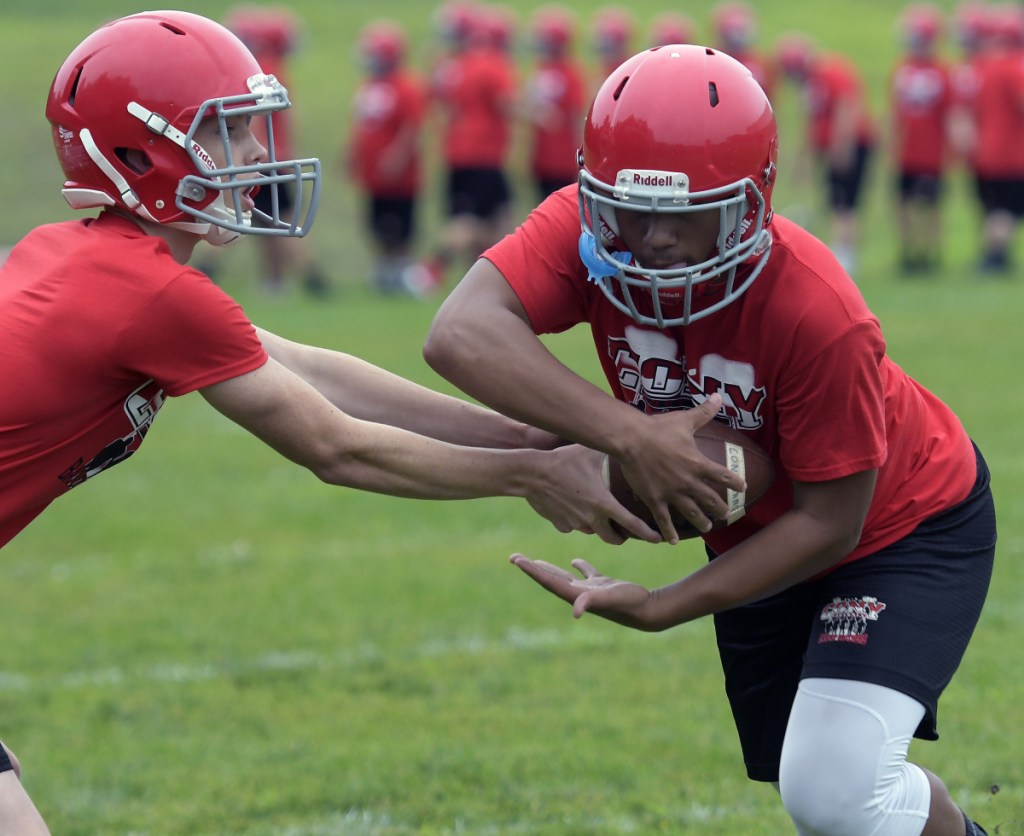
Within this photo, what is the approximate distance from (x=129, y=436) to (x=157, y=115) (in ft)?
2.17

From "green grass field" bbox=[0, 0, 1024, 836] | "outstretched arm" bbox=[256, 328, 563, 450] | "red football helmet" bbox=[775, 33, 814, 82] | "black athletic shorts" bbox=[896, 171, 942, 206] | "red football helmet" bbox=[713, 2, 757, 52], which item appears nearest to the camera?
"outstretched arm" bbox=[256, 328, 563, 450]

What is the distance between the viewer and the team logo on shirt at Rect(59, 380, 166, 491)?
3.23 metres

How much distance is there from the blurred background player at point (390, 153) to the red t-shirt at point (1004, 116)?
5.53 metres

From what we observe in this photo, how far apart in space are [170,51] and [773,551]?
63.1 inches

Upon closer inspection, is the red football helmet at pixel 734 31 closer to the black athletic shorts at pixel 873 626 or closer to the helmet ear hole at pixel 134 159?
the black athletic shorts at pixel 873 626

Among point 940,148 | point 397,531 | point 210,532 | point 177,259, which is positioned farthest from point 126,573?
point 940,148

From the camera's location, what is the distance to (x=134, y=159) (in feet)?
10.8

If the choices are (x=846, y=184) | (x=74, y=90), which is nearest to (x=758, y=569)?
(x=74, y=90)

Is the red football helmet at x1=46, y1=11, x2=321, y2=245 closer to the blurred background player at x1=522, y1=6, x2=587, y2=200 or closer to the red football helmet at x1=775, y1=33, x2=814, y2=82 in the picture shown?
the blurred background player at x1=522, y1=6, x2=587, y2=200

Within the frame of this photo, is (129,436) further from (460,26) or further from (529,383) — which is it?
(460,26)

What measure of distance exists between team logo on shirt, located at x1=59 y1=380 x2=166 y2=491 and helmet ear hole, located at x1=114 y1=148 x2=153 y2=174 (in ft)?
1.47

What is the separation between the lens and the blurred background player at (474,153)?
1534 cm

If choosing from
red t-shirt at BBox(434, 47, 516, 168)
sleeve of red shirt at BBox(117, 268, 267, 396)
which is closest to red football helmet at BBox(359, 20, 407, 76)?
red t-shirt at BBox(434, 47, 516, 168)

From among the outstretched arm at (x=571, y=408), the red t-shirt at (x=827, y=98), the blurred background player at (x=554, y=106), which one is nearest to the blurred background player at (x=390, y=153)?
the blurred background player at (x=554, y=106)
